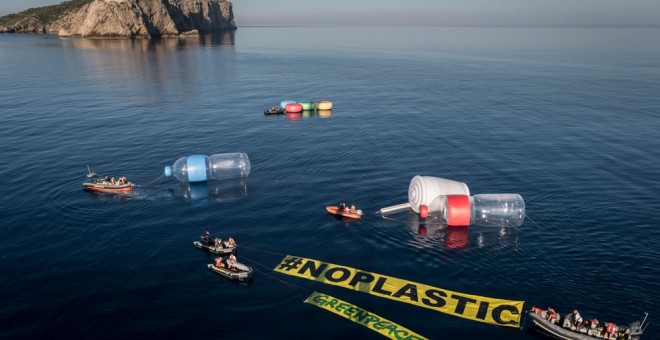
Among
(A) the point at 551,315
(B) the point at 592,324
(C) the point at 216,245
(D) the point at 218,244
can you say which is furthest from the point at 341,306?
(B) the point at 592,324

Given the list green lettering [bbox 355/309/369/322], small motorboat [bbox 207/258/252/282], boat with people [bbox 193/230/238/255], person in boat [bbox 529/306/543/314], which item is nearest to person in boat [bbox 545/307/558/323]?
person in boat [bbox 529/306/543/314]

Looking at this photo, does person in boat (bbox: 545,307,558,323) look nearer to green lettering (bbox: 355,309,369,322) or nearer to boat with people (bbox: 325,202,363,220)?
green lettering (bbox: 355,309,369,322)

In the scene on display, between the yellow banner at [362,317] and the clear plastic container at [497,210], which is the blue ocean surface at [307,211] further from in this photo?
the clear plastic container at [497,210]

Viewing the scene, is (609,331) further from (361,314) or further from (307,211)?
(307,211)

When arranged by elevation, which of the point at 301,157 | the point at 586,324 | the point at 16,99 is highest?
the point at 16,99

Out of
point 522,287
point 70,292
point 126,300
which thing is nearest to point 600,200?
point 522,287

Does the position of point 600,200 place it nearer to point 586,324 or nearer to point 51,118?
point 586,324

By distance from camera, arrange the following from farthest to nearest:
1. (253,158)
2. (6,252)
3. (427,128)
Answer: (427,128) → (253,158) → (6,252)
